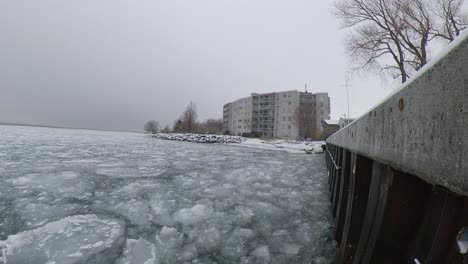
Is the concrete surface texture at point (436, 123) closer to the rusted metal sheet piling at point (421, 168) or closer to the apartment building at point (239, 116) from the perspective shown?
the rusted metal sheet piling at point (421, 168)

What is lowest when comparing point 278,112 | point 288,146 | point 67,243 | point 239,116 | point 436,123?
point 67,243

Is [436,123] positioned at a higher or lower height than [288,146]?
higher

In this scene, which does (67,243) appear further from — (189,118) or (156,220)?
(189,118)

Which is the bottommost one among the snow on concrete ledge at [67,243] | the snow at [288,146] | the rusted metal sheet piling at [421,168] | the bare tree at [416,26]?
the snow on concrete ledge at [67,243]

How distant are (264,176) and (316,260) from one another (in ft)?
11.3

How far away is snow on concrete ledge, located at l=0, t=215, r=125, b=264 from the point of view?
1866mm

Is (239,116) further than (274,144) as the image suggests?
Yes

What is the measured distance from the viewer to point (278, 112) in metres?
71.0

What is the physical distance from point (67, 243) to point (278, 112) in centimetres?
7094

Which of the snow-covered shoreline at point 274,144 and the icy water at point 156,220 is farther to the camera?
the snow-covered shoreline at point 274,144

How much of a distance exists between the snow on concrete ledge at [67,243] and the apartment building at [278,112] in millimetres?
53944

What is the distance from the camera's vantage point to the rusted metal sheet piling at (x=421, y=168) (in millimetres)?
621

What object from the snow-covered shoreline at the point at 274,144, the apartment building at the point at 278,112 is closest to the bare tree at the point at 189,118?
the apartment building at the point at 278,112

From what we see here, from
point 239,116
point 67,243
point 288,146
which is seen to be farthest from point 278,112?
point 67,243
